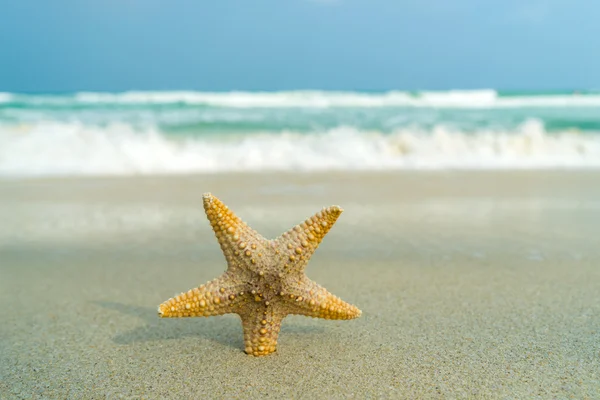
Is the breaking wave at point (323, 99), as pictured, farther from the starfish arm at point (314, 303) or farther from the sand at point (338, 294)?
the starfish arm at point (314, 303)

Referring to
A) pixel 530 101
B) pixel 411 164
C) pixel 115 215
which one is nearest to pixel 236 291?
pixel 115 215

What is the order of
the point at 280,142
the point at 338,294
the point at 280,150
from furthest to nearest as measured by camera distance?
the point at 280,142 → the point at 280,150 → the point at 338,294

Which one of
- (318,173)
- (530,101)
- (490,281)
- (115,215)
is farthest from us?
(530,101)

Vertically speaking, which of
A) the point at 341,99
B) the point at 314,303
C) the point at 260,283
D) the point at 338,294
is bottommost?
the point at 338,294

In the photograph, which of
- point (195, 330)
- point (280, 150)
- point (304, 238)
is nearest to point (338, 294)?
point (195, 330)

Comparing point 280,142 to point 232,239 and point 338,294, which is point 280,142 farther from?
point 232,239

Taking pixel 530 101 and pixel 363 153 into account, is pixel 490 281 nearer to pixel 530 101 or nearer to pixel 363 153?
pixel 363 153

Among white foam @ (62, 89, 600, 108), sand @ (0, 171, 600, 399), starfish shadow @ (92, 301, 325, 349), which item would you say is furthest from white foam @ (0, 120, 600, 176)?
white foam @ (62, 89, 600, 108)
